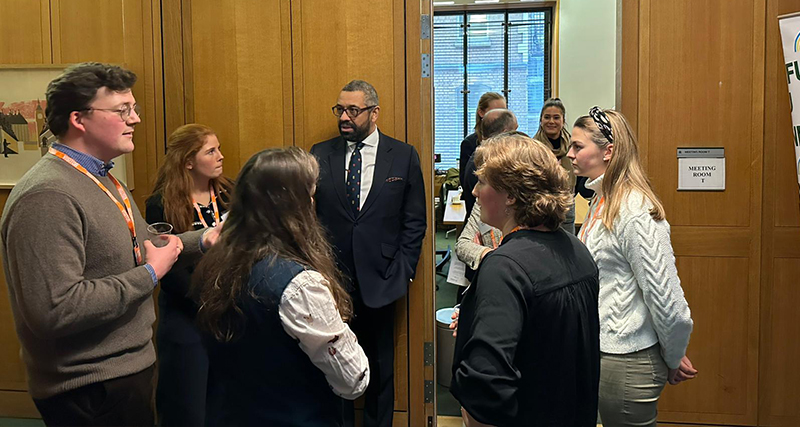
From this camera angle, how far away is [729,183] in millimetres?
2934

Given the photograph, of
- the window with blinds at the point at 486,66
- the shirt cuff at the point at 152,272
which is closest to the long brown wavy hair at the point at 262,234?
the shirt cuff at the point at 152,272

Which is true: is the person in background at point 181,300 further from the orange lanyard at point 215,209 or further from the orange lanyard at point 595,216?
the orange lanyard at point 595,216

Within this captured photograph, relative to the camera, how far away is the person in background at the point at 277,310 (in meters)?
1.50

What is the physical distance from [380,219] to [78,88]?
131 cm

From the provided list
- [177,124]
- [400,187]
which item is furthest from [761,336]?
[177,124]

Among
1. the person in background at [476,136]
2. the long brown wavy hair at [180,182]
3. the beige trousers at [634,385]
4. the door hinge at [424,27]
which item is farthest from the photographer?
the person in background at [476,136]

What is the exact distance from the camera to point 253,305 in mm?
1513

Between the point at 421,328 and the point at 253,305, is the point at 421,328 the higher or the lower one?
the lower one

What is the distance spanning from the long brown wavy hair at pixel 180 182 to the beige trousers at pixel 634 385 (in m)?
1.31

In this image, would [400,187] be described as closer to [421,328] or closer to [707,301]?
[421,328]

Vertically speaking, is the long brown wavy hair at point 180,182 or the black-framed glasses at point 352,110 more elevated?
the black-framed glasses at point 352,110

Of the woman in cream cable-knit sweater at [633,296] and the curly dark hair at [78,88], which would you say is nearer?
the curly dark hair at [78,88]

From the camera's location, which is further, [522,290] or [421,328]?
[421,328]

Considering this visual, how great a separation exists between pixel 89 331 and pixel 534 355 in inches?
43.9
